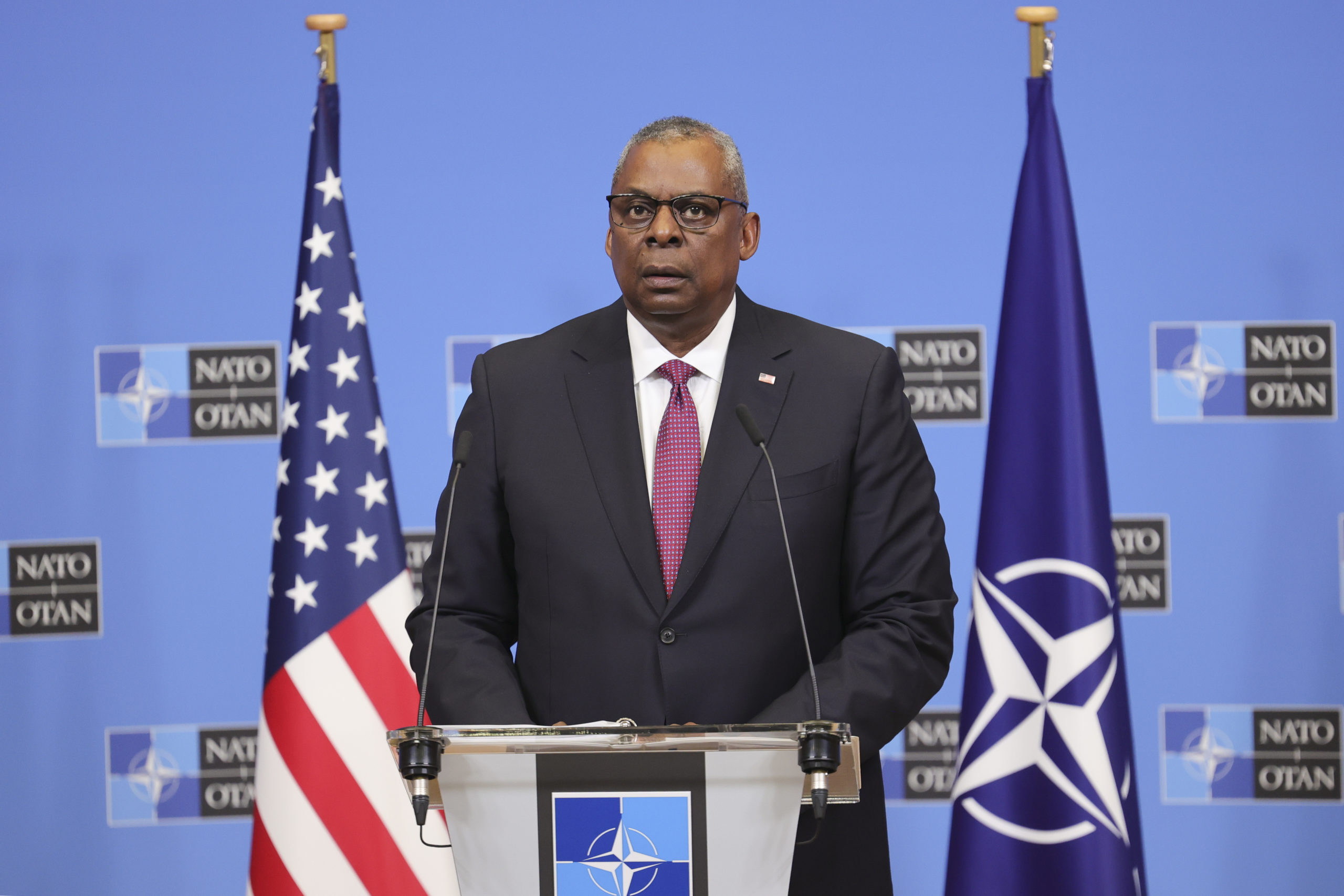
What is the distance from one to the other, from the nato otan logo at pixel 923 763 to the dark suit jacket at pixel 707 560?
1.60 metres

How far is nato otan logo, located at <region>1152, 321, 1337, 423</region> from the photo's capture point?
321cm

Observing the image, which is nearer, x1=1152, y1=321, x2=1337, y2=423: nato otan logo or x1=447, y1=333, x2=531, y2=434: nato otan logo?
x1=1152, y1=321, x2=1337, y2=423: nato otan logo

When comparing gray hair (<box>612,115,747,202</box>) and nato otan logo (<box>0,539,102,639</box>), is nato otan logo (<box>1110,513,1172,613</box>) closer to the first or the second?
gray hair (<box>612,115,747,202</box>)

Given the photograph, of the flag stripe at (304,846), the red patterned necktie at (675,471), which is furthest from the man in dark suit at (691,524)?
the flag stripe at (304,846)

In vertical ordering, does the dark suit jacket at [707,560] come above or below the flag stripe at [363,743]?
above

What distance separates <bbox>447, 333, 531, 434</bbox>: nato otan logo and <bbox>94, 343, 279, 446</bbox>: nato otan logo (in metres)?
0.49

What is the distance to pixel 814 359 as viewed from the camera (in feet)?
6.08

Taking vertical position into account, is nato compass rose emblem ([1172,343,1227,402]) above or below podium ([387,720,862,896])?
above

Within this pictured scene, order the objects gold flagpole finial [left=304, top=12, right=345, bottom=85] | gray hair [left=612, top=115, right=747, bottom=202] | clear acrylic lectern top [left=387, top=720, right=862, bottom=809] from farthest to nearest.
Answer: gold flagpole finial [left=304, top=12, right=345, bottom=85] → gray hair [left=612, top=115, right=747, bottom=202] → clear acrylic lectern top [left=387, top=720, right=862, bottom=809]

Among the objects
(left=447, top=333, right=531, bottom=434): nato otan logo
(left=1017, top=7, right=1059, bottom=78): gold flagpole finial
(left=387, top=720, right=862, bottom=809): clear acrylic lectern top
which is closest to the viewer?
(left=387, top=720, right=862, bottom=809): clear acrylic lectern top

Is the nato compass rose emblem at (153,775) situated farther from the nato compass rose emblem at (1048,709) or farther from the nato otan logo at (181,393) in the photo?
the nato compass rose emblem at (1048,709)

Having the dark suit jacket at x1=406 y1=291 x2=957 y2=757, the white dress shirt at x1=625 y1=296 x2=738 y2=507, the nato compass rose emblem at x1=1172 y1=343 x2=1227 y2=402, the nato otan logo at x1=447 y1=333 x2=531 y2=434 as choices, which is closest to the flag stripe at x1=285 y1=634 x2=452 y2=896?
the nato otan logo at x1=447 y1=333 x2=531 y2=434

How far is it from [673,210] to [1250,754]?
7.85 feet

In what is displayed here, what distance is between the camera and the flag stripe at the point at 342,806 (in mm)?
2723
